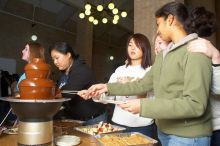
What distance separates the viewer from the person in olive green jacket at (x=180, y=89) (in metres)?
1.44

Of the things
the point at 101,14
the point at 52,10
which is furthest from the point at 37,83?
the point at 52,10

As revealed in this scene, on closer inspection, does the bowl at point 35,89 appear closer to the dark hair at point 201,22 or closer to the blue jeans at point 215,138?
the dark hair at point 201,22

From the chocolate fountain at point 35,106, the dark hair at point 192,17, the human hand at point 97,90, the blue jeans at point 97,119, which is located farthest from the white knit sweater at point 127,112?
the chocolate fountain at point 35,106

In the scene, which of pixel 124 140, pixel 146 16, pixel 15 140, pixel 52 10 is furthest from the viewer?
pixel 52 10

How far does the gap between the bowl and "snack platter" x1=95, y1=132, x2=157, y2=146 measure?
0.55 metres

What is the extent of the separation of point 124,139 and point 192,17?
96 cm

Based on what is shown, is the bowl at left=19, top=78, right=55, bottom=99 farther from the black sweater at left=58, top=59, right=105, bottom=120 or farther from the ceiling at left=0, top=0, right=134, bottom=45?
the ceiling at left=0, top=0, right=134, bottom=45

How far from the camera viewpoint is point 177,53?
164 centimetres

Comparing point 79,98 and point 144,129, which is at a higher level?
point 79,98

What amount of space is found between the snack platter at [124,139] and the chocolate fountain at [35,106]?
446mm

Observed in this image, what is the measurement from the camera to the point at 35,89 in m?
1.53

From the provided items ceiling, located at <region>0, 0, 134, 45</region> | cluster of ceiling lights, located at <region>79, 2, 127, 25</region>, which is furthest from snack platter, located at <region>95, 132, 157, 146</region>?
ceiling, located at <region>0, 0, 134, 45</region>

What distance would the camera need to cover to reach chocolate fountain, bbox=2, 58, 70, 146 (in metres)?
1.52

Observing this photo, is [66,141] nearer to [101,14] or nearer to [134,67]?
[134,67]
